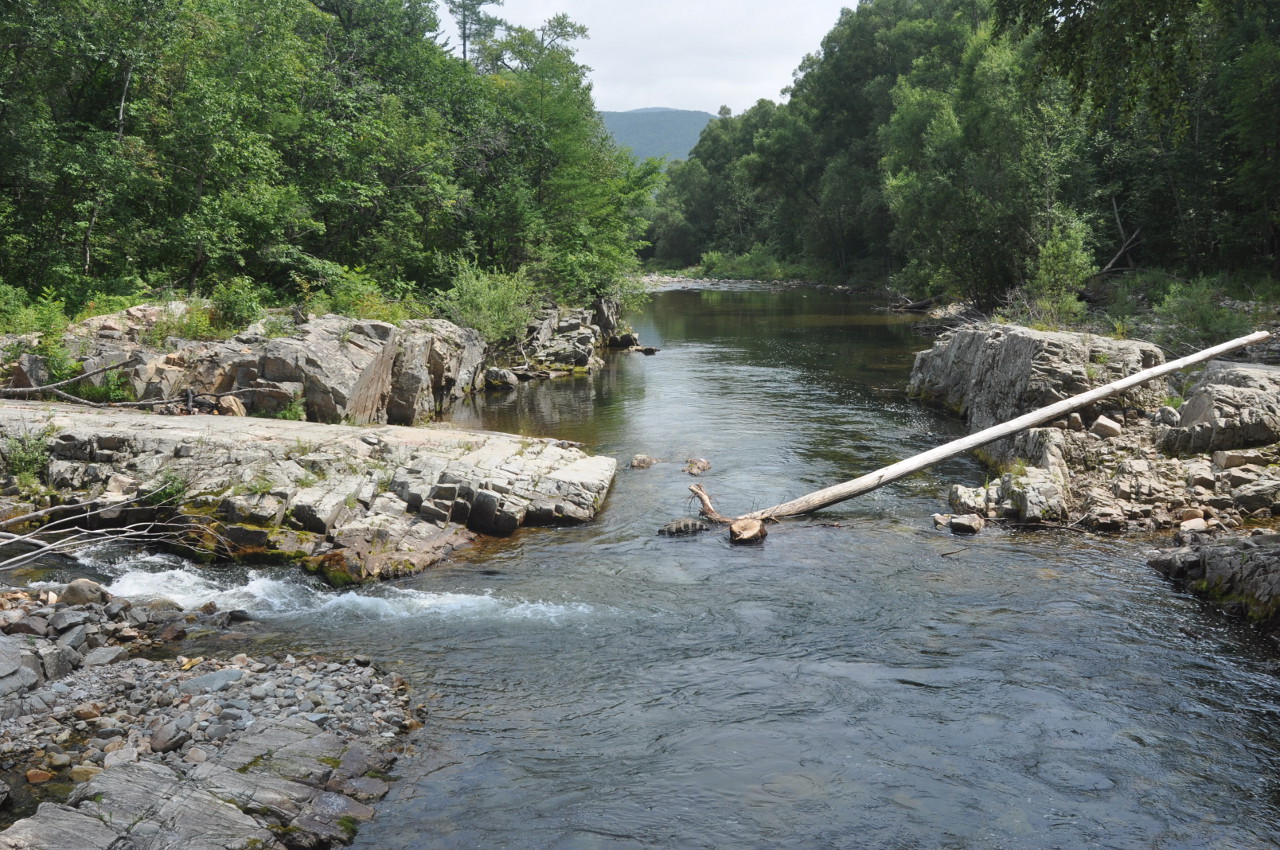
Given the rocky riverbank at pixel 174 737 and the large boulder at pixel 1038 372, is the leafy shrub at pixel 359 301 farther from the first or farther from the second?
the large boulder at pixel 1038 372

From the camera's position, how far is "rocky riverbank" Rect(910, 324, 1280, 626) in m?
12.3

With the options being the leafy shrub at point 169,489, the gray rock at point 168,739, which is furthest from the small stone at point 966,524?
the leafy shrub at point 169,489

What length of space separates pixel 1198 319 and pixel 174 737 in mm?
30979

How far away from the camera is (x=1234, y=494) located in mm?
14617

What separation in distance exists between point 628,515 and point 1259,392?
38.5ft

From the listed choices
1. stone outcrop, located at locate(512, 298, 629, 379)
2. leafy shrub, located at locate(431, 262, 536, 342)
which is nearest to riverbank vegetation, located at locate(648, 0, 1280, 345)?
stone outcrop, located at locate(512, 298, 629, 379)

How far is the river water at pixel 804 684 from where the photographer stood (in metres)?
7.58

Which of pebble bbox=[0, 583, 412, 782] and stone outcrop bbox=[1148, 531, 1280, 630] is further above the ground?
stone outcrop bbox=[1148, 531, 1280, 630]

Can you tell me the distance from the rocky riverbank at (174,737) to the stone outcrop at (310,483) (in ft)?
9.46

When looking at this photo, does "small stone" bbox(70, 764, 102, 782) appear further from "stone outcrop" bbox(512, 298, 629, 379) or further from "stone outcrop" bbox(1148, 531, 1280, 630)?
"stone outcrop" bbox(512, 298, 629, 379)

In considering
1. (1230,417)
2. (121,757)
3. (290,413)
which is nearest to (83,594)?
(121,757)

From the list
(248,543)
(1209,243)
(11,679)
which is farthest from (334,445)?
(1209,243)

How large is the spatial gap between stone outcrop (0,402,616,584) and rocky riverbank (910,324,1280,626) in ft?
25.5

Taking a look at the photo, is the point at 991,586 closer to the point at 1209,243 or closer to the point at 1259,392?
the point at 1259,392
